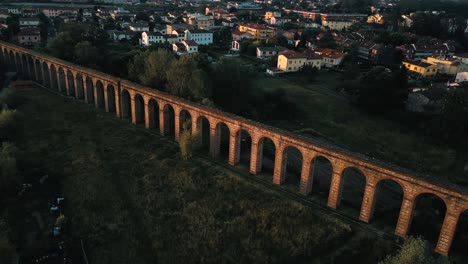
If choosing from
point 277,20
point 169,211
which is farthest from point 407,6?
point 169,211

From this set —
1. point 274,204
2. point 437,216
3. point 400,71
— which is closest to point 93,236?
point 274,204

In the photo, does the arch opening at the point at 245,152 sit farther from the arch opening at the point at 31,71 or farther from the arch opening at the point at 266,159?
the arch opening at the point at 31,71

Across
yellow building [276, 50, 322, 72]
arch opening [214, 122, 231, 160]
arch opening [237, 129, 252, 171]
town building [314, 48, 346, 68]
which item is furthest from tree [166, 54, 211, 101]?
town building [314, 48, 346, 68]

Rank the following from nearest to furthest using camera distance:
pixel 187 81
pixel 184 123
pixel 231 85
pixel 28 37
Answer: pixel 184 123 → pixel 187 81 → pixel 231 85 → pixel 28 37

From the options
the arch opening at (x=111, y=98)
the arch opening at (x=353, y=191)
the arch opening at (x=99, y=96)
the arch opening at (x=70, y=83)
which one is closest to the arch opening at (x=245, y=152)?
the arch opening at (x=353, y=191)

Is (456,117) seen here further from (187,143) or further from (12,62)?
(12,62)

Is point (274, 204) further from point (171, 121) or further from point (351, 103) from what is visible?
point (351, 103)
